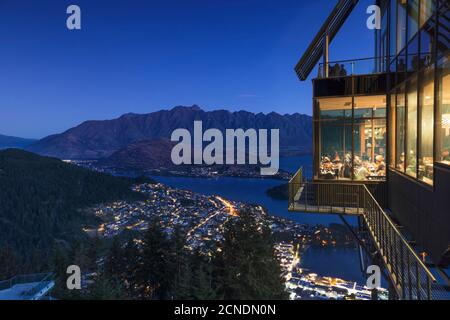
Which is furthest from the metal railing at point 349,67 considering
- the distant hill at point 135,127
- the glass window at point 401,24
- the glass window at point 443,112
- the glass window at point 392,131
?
the distant hill at point 135,127

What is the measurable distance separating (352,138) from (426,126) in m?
4.14

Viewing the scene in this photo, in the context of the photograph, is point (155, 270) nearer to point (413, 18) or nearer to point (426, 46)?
point (426, 46)

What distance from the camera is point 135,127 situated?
547 ft

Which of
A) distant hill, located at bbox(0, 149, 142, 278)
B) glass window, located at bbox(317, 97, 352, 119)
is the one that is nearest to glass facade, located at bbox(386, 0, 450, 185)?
glass window, located at bbox(317, 97, 352, 119)

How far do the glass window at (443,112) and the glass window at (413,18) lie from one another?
2.32m

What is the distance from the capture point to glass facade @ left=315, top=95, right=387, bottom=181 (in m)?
9.57

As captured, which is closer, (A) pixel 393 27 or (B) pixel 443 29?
(B) pixel 443 29

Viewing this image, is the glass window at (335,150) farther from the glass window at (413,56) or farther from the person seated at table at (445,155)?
the person seated at table at (445,155)

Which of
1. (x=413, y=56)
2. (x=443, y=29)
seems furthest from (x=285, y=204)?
(x=443, y=29)

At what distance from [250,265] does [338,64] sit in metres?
11.9

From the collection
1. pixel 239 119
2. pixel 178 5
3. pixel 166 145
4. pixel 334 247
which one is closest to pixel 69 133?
pixel 166 145

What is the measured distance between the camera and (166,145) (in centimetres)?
10894
